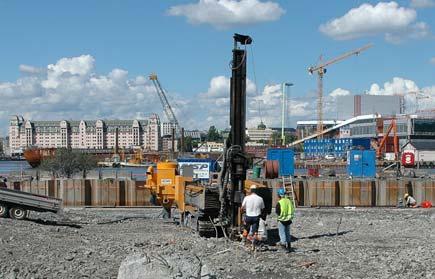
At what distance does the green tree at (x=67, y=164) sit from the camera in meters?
78.8

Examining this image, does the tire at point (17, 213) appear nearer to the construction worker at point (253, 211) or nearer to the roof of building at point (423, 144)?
the construction worker at point (253, 211)

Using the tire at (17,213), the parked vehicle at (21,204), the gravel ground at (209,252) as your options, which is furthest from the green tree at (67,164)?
the gravel ground at (209,252)

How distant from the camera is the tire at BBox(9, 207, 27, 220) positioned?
84.8ft

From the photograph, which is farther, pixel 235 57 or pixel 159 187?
pixel 159 187

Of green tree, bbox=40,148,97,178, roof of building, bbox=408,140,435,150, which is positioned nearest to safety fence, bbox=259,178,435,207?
green tree, bbox=40,148,97,178

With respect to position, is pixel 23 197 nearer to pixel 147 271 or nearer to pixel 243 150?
pixel 243 150

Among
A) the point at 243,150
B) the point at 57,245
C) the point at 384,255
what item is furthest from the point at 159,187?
the point at 384,255

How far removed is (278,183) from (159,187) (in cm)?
1577

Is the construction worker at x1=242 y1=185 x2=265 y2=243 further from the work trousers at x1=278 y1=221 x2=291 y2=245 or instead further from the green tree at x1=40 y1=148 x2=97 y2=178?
the green tree at x1=40 y1=148 x2=97 y2=178

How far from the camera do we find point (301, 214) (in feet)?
110

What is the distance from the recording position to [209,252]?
1825cm

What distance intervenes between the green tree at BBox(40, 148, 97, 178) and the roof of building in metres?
106

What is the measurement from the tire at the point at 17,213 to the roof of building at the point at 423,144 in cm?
15201

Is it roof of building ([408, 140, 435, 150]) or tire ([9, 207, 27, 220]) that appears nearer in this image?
tire ([9, 207, 27, 220])
